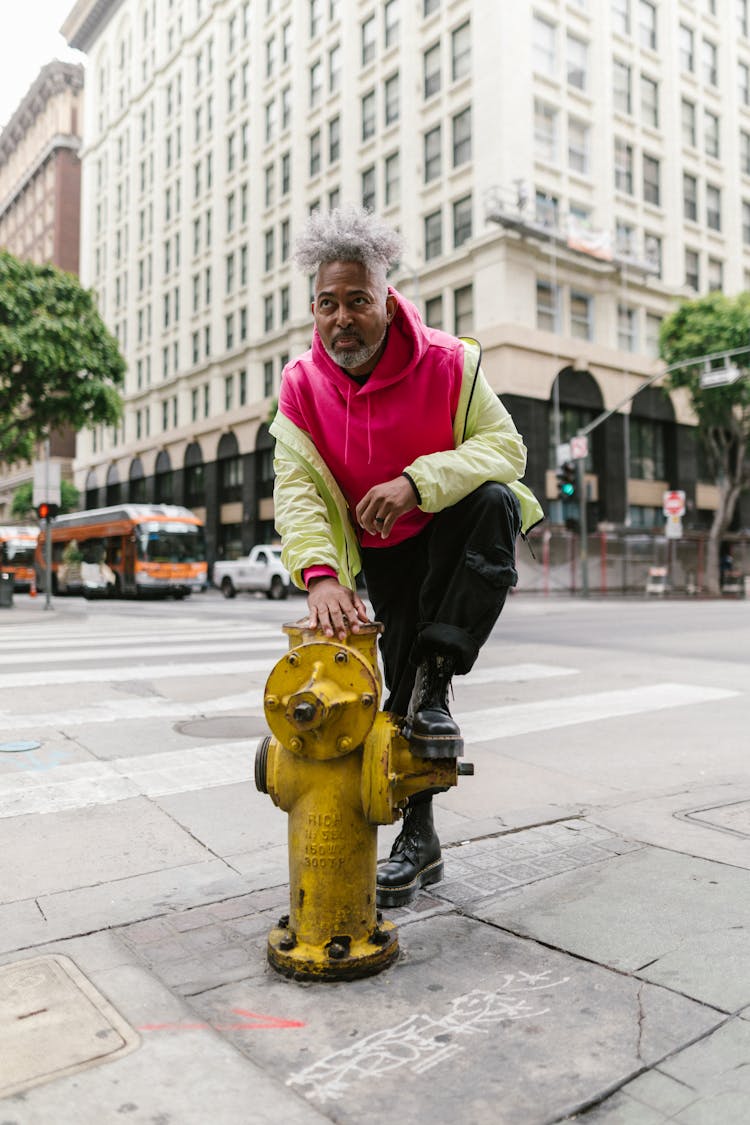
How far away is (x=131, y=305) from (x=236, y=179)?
1262 centimetres

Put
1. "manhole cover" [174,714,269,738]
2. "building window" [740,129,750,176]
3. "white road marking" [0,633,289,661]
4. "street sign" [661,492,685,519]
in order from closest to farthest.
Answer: "manhole cover" [174,714,269,738] → "white road marking" [0,633,289,661] → "street sign" [661,492,685,519] → "building window" [740,129,750,176]

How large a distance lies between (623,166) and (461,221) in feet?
25.8

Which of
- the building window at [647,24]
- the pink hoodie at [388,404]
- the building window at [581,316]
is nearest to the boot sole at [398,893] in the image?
the pink hoodie at [388,404]

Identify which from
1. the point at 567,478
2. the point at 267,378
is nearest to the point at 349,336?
the point at 567,478

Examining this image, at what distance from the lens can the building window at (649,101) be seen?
35719 millimetres

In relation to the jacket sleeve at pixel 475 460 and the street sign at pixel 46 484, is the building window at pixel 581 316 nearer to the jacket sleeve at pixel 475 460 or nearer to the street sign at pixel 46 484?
the street sign at pixel 46 484

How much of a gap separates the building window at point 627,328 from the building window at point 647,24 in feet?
36.7

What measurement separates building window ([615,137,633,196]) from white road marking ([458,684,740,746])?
3282 cm

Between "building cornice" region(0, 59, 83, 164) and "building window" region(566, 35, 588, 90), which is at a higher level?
"building cornice" region(0, 59, 83, 164)

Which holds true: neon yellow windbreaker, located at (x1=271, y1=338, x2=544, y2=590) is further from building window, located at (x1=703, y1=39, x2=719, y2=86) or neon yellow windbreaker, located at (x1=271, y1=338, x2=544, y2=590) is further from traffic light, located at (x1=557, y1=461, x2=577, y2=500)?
building window, located at (x1=703, y1=39, x2=719, y2=86)

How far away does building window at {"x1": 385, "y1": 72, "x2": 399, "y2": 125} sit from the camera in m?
35.2

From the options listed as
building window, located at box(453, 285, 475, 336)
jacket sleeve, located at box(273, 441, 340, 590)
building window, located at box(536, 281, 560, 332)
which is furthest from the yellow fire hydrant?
building window, located at box(536, 281, 560, 332)

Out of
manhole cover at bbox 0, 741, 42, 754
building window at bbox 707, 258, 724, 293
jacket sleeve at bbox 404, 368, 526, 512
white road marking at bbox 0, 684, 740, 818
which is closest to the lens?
jacket sleeve at bbox 404, 368, 526, 512

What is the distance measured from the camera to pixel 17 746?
4609 millimetres
